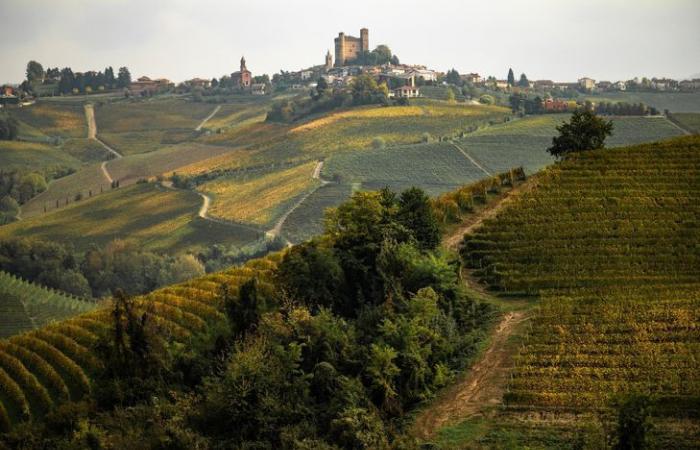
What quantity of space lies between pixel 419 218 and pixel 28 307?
3990 cm

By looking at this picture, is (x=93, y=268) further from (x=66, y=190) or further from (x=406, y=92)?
(x=406, y=92)

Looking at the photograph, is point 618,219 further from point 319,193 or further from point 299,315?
point 319,193

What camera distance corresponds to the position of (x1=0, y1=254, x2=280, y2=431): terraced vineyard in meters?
31.3

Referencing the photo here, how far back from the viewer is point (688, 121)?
12219 cm

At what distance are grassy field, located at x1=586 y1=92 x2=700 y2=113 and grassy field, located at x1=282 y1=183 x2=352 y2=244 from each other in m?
94.3

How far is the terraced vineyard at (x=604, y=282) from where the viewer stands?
2488 centimetres

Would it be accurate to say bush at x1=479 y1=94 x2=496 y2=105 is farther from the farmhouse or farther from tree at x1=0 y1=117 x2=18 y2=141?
tree at x1=0 y1=117 x2=18 y2=141

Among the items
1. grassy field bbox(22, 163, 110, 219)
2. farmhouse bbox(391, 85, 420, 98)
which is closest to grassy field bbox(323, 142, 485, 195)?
farmhouse bbox(391, 85, 420, 98)

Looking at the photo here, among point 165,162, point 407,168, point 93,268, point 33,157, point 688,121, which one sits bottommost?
point 93,268

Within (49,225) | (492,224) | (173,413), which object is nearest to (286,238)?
(49,225)

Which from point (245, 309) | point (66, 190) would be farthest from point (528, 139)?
point (245, 309)

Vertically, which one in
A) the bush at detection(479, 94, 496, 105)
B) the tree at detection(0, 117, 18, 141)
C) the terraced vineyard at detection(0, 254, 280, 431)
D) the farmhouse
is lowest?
the terraced vineyard at detection(0, 254, 280, 431)

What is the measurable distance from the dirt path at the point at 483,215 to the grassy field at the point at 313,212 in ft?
138

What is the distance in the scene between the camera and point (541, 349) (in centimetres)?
2852
